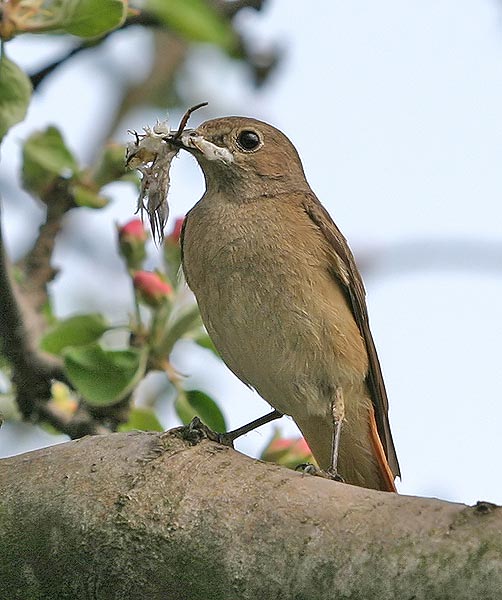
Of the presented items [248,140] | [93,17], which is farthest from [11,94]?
[248,140]

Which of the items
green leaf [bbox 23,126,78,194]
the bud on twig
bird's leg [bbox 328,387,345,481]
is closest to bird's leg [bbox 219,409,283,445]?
bird's leg [bbox 328,387,345,481]

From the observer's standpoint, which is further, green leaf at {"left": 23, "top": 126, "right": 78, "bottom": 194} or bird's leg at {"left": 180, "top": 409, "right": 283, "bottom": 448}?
green leaf at {"left": 23, "top": 126, "right": 78, "bottom": 194}

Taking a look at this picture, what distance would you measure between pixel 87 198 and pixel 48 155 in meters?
0.22

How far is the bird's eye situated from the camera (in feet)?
14.3

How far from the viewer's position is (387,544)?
2.00 m

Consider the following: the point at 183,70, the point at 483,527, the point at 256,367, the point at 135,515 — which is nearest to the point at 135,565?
the point at 135,515

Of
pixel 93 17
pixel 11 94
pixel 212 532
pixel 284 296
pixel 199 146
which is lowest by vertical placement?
pixel 212 532

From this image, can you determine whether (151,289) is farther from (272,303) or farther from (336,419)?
(336,419)

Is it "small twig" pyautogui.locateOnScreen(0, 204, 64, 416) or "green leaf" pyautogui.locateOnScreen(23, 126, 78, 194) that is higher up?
"green leaf" pyautogui.locateOnScreen(23, 126, 78, 194)

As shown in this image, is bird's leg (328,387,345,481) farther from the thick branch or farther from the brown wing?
the thick branch

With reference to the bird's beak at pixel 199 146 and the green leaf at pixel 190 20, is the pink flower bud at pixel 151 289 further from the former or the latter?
the green leaf at pixel 190 20

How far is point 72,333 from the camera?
13.3 feet

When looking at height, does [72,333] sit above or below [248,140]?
below

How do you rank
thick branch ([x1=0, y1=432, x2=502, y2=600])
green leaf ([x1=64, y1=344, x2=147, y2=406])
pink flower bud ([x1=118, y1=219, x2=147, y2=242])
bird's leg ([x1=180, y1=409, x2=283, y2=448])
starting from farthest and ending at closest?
pink flower bud ([x1=118, y1=219, x2=147, y2=242]) < green leaf ([x1=64, y1=344, x2=147, y2=406]) < bird's leg ([x1=180, y1=409, x2=283, y2=448]) < thick branch ([x1=0, y1=432, x2=502, y2=600])
